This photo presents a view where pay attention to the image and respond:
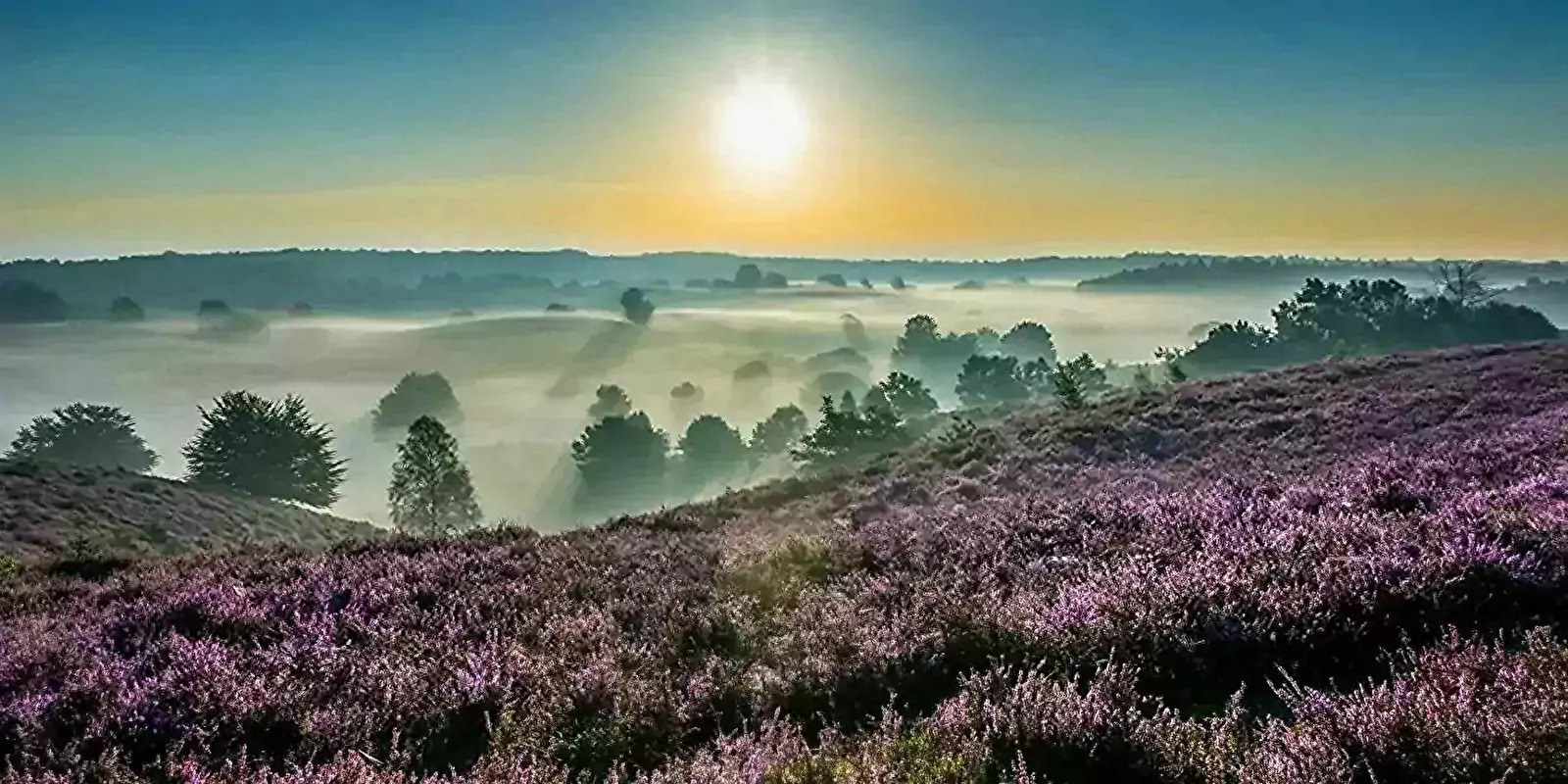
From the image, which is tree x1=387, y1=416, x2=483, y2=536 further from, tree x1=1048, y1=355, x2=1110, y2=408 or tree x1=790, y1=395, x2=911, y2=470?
tree x1=1048, y1=355, x2=1110, y2=408

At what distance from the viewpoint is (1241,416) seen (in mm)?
29344

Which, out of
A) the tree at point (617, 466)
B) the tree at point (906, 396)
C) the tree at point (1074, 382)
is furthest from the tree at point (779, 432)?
the tree at point (1074, 382)

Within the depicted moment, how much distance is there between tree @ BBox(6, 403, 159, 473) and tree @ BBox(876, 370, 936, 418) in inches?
3345

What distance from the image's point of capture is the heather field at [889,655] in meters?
4.11

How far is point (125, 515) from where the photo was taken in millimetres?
42219

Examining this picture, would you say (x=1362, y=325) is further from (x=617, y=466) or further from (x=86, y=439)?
(x=86, y=439)

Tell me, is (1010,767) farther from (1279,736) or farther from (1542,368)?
(1542,368)

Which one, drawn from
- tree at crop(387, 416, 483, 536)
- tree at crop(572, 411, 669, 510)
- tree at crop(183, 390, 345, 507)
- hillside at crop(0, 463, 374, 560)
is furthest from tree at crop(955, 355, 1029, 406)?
hillside at crop(0, 463, 374, 560)

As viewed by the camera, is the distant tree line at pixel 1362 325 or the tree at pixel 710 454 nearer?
the distant tree line at pixel 1362 325

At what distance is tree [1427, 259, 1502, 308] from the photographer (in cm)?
13738

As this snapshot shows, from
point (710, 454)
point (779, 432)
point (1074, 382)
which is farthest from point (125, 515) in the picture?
point (710, 454)

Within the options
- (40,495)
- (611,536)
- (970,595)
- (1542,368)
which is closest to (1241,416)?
(1542,368)

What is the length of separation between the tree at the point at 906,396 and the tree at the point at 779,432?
21208 millimetres

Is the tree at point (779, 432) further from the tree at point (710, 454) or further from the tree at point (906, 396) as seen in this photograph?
the tree at point (906, 396)
